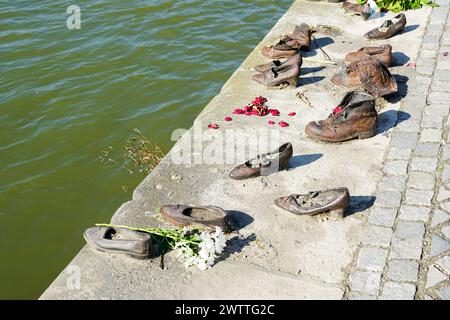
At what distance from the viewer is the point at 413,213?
578cm

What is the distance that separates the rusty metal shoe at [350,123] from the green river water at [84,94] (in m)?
2.28

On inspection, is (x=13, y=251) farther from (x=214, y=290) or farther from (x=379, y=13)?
(x=379, y=13)

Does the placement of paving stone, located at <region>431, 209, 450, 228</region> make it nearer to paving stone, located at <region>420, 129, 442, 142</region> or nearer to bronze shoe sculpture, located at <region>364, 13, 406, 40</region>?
paving stone, located at <region>420, 129, 442, 142</region>

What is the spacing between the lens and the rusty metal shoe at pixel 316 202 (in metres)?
5.66

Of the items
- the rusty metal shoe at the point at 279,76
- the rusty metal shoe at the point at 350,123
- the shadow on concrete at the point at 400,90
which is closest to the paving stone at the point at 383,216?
the rusty metal shoe at the point at 350,123

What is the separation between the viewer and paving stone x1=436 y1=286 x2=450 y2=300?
16.0 feet

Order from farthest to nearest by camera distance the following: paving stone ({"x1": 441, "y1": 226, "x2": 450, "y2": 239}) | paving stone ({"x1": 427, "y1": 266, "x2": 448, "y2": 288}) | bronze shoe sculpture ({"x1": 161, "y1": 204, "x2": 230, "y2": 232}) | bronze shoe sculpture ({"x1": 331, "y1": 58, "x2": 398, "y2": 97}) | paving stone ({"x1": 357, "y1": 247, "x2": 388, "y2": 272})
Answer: bronze shoe sculpture ({"x1": 331, "y1": 58, "x2": 398, "y2": 97}) → bronze shoe sculpture ({"x1": 161, "y1": 204, "x2": 230, "y2": 232}) → paving stone ({"x1": 441, "y1": 226, "x2": 450, "y2": 239}) → paving stone ({"x1": 357, "y1": 247, "x2": 388, "y2": 272}) → paving stone ({"x1": 427, "y1": 266, "x2": 448, "y2": 288})

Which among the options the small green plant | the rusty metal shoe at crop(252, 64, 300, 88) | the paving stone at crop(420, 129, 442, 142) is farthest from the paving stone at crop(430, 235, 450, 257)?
the small green plant

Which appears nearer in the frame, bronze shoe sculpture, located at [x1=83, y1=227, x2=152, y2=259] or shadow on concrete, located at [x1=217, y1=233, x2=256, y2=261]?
bronze shoe sculpture, located at [x1=83, y1=227, x2=152, y2=259]

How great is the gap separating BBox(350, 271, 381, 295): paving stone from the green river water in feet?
10.3

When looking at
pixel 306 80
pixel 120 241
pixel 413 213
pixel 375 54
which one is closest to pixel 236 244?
pixel 120 241

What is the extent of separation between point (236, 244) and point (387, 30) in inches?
196
